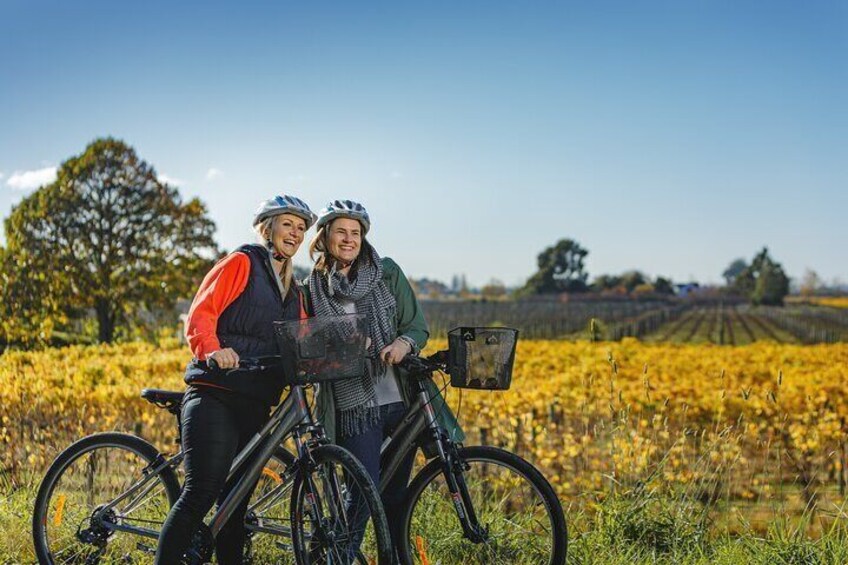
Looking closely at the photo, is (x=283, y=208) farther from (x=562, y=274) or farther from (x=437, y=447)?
(x=562, y=274)

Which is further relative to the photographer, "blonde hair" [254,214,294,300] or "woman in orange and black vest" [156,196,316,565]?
"blonde hair" [254,214,294,300]

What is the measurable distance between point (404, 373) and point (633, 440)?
4667 millimetres

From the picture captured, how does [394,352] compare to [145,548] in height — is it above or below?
above

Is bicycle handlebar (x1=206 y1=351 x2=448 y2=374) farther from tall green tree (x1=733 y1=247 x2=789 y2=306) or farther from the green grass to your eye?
tall green tree (x1=733 y1=247 x2=789 y2=306)

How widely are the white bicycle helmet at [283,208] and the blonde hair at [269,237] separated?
0.06 feet

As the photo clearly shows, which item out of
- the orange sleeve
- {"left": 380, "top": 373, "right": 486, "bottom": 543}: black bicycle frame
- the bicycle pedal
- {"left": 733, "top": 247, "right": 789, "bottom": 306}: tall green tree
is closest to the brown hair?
the orange sleeve

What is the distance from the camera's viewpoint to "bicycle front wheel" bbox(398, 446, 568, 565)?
310 centimetres

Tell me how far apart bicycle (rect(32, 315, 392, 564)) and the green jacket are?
0.08 meters

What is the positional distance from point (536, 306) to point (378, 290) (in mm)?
45361

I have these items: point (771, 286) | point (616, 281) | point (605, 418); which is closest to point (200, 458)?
point (605, 418)

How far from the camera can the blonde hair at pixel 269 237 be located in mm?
3285

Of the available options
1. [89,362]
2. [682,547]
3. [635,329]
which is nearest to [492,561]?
[682,547]

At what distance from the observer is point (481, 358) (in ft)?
10.2

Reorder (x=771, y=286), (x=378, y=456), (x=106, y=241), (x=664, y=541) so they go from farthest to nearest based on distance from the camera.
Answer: (x=771, y=286) < (x=106, y=241) < (x=664, y=541) < (x=378, y=456)
